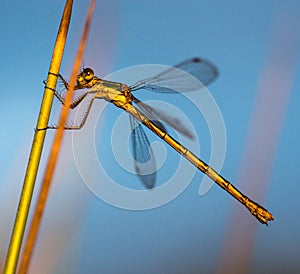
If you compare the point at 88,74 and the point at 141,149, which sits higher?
the point at 88,74

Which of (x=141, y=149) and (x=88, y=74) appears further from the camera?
(x=141, y=149)

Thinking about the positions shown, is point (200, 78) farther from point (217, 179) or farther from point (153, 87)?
point (217, 179)

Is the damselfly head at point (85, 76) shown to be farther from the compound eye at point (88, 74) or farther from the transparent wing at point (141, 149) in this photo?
the transparent wing at point (141, 149)

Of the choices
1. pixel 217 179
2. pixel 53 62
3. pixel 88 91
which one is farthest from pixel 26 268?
pixel 217 179

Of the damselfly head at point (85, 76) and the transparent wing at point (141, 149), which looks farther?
the transparent wing at point (141, 149)

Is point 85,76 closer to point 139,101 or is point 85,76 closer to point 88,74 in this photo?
point 88,74

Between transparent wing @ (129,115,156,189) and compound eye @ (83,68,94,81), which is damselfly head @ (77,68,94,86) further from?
transparent wing @ (129,115,156,189)

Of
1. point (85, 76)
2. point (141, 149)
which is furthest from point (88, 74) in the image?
point (141, 149)

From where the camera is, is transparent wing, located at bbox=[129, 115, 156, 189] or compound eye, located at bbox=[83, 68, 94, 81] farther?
transparent wing, located at bbox=[129, 115, 156, 189]

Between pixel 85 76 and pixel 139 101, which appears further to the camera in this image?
pixel 139 101
